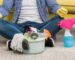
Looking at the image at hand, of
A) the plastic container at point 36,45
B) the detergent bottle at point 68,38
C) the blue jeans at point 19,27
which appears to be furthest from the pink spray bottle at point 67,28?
the plastic container at point 36,45

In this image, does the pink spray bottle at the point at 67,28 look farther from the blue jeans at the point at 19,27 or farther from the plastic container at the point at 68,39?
the blue jeans at the point at 19,27

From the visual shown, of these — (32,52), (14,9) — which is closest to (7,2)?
(14,9)

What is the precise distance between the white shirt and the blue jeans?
2.5 inches

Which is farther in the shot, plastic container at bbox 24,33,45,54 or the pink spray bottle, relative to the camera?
the pink spray bottle

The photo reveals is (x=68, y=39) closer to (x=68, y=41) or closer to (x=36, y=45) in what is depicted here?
(x=68, y=41)

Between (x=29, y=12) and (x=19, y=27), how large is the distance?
0.17m

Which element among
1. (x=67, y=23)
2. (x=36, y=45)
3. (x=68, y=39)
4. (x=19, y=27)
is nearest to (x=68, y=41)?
(x=68, y=39)

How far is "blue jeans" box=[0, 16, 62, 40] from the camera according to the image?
2020mm

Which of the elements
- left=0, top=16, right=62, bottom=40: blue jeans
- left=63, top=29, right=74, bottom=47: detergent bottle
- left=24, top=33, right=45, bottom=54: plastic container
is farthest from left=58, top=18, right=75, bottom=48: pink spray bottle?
left=24, top=33, right=45, bottom=54: plastic container

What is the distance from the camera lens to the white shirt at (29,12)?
2.18 meters

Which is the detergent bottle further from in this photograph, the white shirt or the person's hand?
the white shirt

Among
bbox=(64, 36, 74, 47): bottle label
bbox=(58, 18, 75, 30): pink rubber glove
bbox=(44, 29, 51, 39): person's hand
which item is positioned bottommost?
bbox=(64, 36, 74, 47): bottle label

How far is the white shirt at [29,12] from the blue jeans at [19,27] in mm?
64

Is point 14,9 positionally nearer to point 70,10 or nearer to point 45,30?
point 45,30
